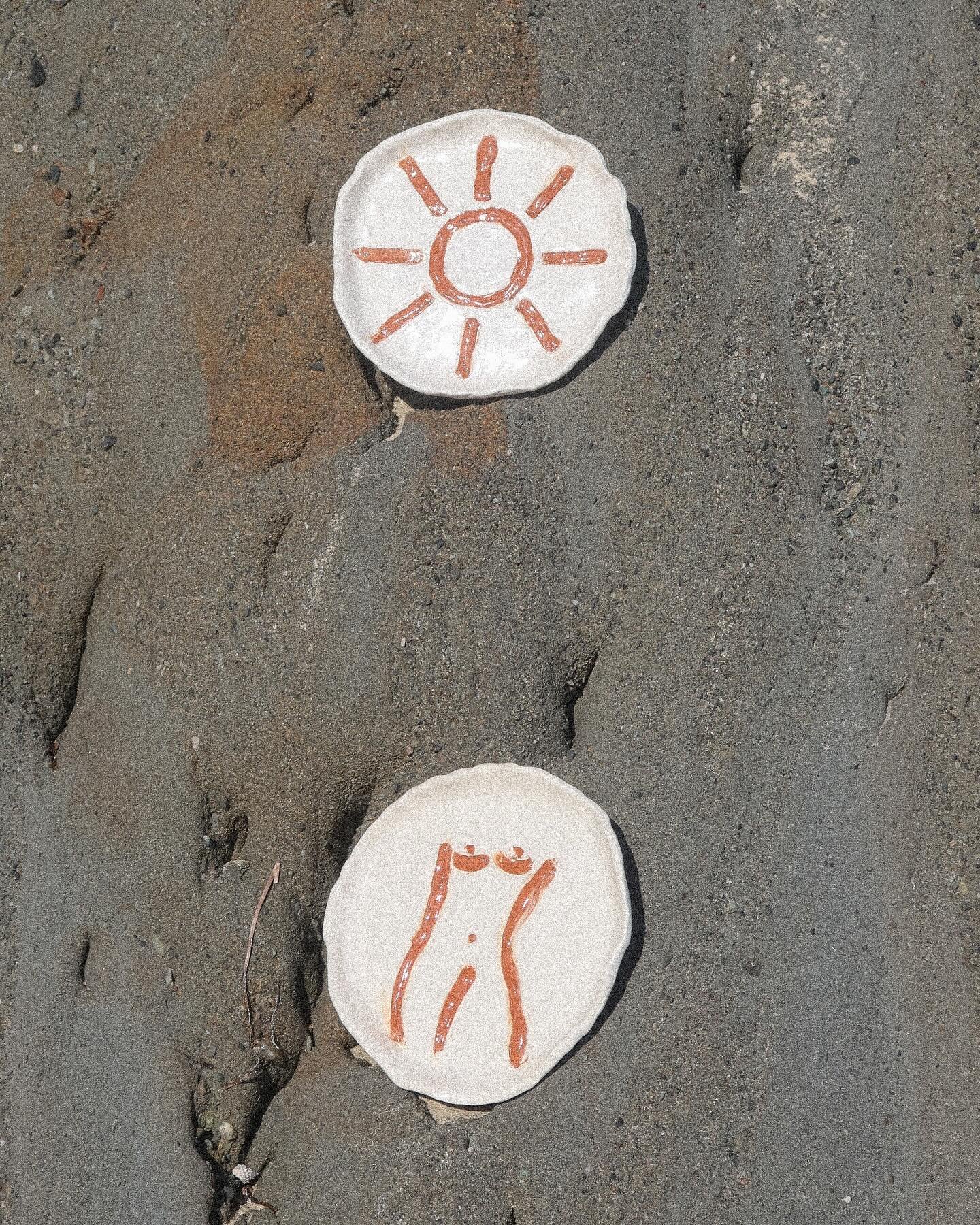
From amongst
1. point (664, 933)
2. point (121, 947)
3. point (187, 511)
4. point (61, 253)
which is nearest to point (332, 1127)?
point (121, 947)

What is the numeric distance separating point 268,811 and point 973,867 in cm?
225

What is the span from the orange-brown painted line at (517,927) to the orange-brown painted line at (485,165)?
2.13 meters

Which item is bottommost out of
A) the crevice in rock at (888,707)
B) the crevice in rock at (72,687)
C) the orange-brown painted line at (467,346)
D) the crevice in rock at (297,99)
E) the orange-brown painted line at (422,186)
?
the crevice in rock at (888,707)

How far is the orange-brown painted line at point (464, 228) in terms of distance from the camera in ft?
11.8

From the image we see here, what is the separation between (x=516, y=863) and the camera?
3471mm

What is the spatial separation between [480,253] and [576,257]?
310mm

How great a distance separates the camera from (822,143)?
379 cm

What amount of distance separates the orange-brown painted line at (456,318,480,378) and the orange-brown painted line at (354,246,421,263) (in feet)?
0.91

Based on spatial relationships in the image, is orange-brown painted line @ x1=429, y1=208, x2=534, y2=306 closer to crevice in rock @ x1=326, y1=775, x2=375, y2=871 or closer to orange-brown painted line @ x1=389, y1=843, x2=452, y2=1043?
crevice in rock @ x1=326, y1=775, x2=375, y2=871

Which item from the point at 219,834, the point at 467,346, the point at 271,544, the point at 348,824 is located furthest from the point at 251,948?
the point at 467,346

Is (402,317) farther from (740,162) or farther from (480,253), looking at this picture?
(740,162)

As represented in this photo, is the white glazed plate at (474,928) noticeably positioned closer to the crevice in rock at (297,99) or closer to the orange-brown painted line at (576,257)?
the orange-brown painted line at (576,257)

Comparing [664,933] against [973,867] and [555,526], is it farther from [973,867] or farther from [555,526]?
[555,526]

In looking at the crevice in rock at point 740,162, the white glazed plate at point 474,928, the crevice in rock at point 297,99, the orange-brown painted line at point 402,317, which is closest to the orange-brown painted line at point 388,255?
the orange-brown painted line at point 402,317
